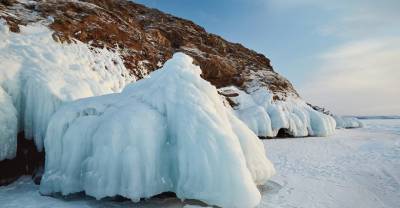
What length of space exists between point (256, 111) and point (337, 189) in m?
14.9

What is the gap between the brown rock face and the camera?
50.4 feet

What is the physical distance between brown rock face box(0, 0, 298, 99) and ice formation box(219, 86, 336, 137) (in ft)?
5.80

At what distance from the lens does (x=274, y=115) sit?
2439cm

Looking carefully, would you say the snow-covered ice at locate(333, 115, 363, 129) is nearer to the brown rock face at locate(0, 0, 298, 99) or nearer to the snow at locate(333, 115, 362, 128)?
the snow at locate(333, 115, 362, 128)

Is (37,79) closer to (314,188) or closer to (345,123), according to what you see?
(314,188)

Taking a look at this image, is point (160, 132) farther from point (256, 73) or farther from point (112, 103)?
point (256, 73)

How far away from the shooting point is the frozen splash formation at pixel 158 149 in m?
6.25

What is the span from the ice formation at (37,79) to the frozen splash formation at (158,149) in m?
1.28

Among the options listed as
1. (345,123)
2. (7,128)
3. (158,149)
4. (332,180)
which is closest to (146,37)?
(7,128)

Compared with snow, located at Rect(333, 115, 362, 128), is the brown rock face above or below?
above

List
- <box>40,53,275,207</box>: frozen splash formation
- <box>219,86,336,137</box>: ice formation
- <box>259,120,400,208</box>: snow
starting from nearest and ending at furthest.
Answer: <box>40,53,275,207</box>: frozen splash formation → <box>259,120,400,208</box>: snow → <box>219,86,336,137</box>: ice formation

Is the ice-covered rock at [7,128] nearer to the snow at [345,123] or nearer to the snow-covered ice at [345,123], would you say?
the snow-covered ice at [345,123]

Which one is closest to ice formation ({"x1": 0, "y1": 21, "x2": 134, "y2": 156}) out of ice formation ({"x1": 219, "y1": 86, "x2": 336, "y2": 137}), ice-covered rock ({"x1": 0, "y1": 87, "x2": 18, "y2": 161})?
ice-covered rock ({"x1": 0, "y1": 87, "x2": 18, "y2": 161})

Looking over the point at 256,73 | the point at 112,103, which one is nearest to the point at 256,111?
the point at 256,73
